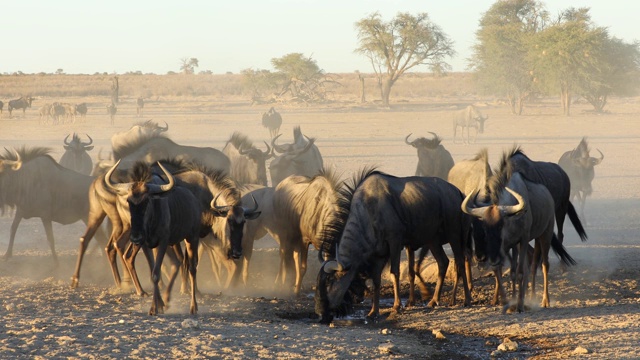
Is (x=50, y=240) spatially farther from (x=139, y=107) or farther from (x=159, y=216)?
(x=139, y=107)

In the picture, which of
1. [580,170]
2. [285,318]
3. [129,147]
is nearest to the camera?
[285,318]

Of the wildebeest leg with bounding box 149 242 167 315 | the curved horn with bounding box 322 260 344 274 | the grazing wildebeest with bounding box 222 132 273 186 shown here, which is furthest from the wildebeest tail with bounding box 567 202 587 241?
the grazing wildebeest with bounding box 222 132 273 186

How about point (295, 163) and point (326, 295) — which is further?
point (295, 163)

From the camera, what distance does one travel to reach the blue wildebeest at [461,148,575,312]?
7.70m

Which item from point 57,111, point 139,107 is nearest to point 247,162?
point 57,111

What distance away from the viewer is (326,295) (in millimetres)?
7781

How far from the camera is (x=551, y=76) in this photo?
41875mm

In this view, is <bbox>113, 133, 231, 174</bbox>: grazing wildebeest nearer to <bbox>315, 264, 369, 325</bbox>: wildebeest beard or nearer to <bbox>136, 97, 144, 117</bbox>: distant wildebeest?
<bbox>315, 264, 369, 325</bbox>: wildebeest beard

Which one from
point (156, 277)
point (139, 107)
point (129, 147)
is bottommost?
point (156, 277)

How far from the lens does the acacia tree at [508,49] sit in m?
44.7

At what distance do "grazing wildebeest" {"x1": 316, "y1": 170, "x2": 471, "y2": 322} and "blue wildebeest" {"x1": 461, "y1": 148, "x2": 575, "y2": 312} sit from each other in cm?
53

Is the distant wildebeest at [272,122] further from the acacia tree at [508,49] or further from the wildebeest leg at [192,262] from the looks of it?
the wildebeest leg at [192,262]

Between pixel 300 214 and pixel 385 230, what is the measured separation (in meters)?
1.36

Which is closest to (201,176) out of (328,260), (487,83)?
(328,260)
